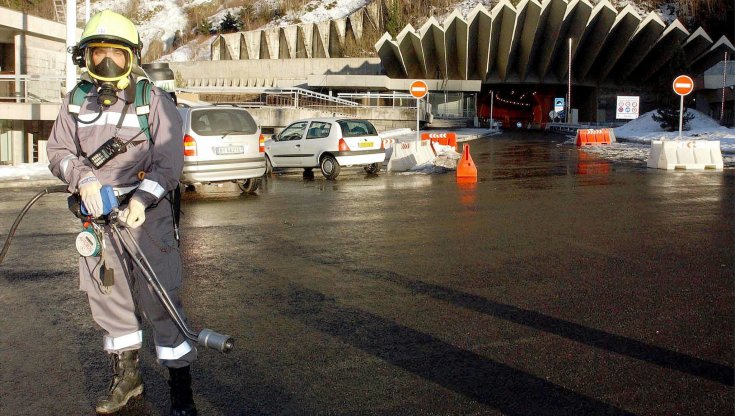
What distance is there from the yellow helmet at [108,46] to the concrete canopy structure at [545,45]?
188ft

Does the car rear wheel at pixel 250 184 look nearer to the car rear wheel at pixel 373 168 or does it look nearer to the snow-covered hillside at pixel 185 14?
the car rear wheel at pixel 373 168

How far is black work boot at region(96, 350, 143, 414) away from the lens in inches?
153

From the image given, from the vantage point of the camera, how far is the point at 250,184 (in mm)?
14695

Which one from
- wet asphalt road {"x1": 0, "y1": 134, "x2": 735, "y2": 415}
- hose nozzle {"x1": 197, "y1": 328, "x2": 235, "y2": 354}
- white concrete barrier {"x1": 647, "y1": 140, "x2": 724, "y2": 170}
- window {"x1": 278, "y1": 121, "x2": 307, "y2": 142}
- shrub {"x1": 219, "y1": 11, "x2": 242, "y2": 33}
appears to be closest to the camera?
hose nozzle {"x1": 197, "y1": 328, "x2": 235, "y2": 354}

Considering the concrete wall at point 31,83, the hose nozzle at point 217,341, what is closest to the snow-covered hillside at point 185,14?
the concrete wall at point 31,83

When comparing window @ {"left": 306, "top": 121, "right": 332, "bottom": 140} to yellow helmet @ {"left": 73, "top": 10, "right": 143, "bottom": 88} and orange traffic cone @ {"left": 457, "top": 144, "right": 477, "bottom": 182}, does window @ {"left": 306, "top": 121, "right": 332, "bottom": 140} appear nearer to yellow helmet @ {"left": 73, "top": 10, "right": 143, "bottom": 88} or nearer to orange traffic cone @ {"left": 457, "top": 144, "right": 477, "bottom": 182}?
orange traffic cone @ {"left": 457, "top": 144, "right": 477, "bottom": 182}

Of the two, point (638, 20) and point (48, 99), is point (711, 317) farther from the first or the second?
point (638, 20)

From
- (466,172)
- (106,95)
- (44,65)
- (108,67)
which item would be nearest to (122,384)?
(106,95)

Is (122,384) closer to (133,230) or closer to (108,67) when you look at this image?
(133,230)

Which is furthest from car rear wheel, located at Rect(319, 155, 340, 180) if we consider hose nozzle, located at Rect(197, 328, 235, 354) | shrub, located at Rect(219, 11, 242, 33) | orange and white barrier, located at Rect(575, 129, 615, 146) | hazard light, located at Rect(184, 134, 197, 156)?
shrub, located at Rect(219, 11, 242, 33)

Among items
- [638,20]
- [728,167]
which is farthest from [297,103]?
[638,20]

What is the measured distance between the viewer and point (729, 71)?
4769cm

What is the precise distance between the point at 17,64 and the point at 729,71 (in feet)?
138

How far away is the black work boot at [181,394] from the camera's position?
3.77 meters
